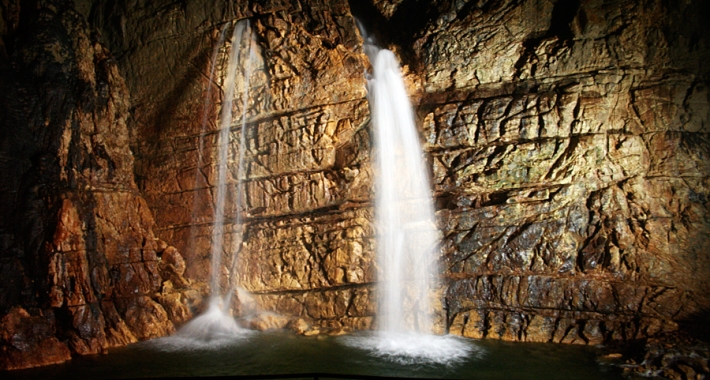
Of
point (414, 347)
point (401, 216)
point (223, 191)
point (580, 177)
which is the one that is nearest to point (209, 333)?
point (223, 191)

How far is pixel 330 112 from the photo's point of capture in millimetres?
13969

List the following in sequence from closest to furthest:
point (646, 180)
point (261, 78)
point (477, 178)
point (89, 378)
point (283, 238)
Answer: point (89, 378)
point (646, 180)
point (477, 178)
point (283, 238)
point (261, 78)

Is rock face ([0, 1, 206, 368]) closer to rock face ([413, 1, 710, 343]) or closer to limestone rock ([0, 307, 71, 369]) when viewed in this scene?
limestone rock ([0, 307, 71, 369])

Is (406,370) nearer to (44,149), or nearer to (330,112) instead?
(330,112)

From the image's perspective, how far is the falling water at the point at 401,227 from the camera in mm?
12195

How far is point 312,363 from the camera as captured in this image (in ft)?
31.7

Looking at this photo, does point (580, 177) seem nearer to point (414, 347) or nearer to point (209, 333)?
point (414, 347)

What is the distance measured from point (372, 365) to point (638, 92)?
10.2 m

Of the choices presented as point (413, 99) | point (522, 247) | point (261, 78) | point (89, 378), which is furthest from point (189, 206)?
point (522, 247)

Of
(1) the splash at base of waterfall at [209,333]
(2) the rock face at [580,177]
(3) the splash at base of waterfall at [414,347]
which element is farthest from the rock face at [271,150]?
(2) the rock face at [580,177]

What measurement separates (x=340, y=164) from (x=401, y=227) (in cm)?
283

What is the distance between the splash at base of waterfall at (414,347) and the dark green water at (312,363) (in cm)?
19

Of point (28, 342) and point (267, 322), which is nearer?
point (28, 342)

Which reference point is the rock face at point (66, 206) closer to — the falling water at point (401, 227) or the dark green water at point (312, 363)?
the dark green water at point (312, 363)
